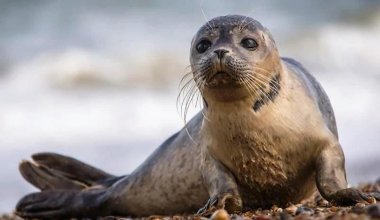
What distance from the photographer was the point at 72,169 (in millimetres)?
8047

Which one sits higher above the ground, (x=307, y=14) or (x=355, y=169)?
(x=307, y=14)

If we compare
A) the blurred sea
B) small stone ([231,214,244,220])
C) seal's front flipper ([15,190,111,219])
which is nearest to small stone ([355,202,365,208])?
small stone ([231,214,244,220])

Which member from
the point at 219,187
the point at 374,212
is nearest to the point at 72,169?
the point at 219,187

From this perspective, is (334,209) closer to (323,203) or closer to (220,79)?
(323,203)

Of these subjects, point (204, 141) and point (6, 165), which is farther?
point (6, 165)

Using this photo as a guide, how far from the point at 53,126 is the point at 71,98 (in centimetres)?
150

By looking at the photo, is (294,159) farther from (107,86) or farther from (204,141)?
(107,86)

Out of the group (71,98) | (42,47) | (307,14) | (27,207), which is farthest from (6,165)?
(307,14)

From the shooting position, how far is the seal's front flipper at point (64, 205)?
7602 mm

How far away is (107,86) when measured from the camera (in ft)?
53.0

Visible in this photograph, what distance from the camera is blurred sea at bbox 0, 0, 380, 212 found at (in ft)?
41.5

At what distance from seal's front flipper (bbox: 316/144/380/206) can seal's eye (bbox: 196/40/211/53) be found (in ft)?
2.89

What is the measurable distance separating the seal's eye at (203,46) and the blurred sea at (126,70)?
15.2 feet


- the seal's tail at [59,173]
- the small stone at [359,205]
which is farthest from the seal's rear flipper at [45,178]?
the small stone at [359,205]
